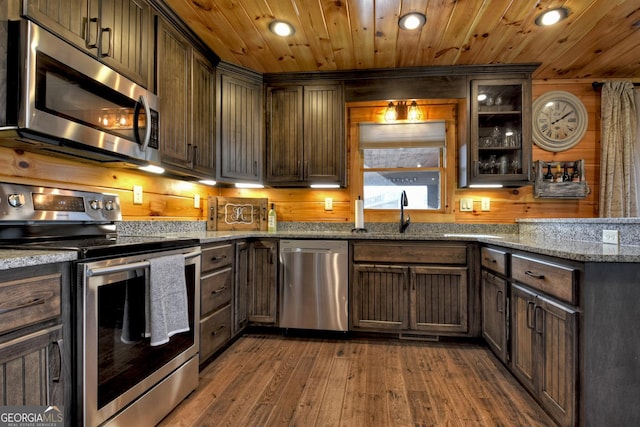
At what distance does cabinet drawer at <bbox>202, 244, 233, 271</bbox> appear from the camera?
211 cm

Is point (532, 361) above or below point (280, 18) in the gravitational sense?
below

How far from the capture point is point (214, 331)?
86.3 inches

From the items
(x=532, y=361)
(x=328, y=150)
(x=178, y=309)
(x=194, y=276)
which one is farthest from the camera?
(x=328, y=150)

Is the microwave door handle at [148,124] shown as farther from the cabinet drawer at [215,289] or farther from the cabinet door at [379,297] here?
the cabinet door at [379,297]

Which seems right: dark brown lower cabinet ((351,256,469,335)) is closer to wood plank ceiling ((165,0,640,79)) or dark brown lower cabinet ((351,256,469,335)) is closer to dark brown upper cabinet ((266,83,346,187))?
dark brown upper cabinet ((266,83,346,187))

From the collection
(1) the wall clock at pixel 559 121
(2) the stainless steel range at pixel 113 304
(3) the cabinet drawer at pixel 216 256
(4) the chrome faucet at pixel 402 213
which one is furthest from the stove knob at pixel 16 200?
(1) the wall clock at pixel 559 121

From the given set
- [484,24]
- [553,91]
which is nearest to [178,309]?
[484,24]

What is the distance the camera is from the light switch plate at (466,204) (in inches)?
122

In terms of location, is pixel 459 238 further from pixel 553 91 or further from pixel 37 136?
pixel 37 136

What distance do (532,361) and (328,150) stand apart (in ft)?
7.15

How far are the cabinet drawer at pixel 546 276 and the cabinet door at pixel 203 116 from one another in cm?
232

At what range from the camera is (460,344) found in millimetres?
2559

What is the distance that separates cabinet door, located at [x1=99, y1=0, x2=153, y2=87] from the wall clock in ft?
10.9

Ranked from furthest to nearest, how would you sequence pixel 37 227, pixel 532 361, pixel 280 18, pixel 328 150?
pixel 328 150 < pixel 280 18 < pixel 532 361 < pixel 37 227
